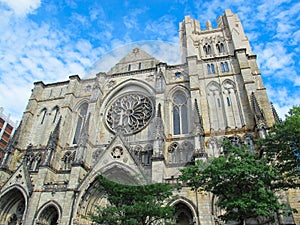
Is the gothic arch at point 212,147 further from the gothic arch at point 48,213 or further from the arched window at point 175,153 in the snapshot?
the gothic arch at point 48,213

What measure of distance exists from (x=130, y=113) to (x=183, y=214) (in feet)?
35.2

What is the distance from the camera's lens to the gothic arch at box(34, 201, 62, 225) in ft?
54.9

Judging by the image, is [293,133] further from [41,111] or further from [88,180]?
[41,111]

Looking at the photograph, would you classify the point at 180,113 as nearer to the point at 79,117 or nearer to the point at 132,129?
the point at 132,129

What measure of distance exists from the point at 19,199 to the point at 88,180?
6.97 metres

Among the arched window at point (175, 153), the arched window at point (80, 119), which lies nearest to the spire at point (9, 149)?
the arched window at point (80, 119)

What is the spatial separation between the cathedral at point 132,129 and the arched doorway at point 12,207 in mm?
72

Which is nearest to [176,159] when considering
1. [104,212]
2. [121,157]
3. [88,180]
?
[121,157]

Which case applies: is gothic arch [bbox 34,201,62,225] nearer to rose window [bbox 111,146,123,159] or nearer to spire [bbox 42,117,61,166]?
spire [bbox 42,117,61,166]

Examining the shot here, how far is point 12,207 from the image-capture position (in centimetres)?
1919

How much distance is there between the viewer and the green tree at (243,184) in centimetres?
909

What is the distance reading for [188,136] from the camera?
19.8m

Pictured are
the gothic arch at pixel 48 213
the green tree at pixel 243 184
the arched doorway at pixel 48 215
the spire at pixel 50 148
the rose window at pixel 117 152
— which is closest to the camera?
the green tree at pixel 243 184

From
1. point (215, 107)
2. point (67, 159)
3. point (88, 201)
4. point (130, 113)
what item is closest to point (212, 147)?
point (215, 107)
